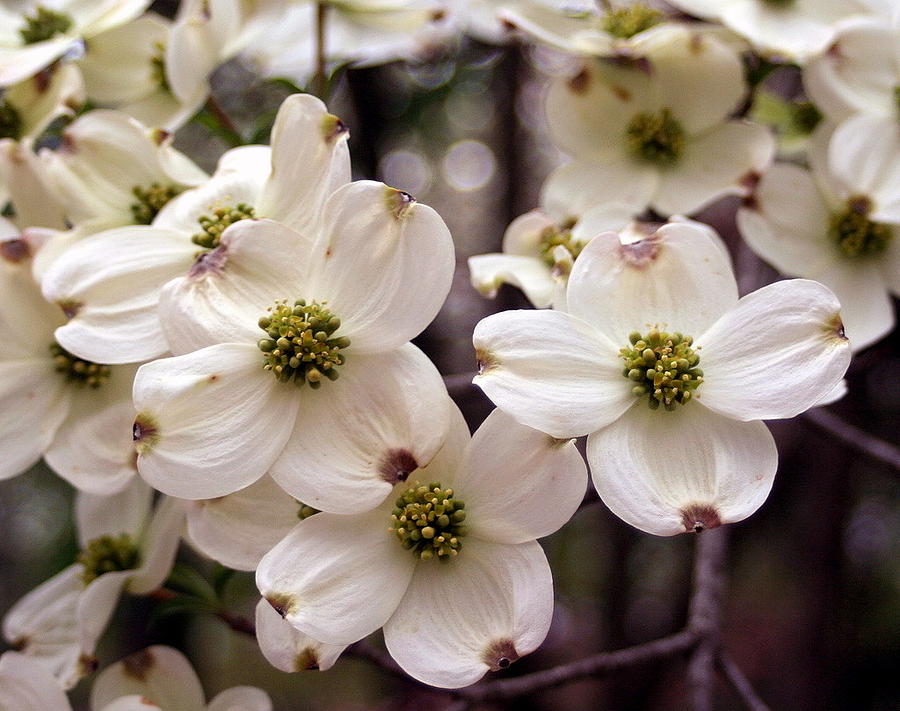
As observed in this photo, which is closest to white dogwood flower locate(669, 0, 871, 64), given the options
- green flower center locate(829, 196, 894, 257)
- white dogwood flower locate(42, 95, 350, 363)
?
green flower center locate(829, 196, 894, 257)

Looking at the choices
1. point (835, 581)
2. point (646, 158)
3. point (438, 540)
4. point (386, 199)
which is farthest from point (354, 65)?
point (835, 581)

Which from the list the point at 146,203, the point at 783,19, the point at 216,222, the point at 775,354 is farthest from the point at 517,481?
the point at 783,19

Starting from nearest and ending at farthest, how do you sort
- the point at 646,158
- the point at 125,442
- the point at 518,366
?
1. the point at 518,366
2. the point at 125,442
3. the point at 646,158

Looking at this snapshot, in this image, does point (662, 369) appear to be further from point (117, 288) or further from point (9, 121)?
point (9, 121)

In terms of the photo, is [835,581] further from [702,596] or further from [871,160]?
[871,160]

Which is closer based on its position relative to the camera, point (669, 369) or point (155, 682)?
point (669, 369)

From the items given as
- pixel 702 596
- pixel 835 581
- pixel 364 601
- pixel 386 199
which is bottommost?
pixel 835 581

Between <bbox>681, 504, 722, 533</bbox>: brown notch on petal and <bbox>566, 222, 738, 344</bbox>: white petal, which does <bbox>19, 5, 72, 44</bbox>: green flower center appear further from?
<bbox>681, 504, 722, 533</bbox>: brown notch on petal
